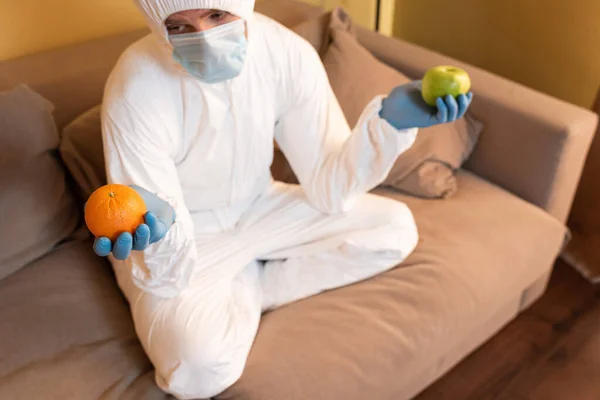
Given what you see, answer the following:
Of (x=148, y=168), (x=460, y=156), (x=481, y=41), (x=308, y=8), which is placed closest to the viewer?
(x=148, y=168)

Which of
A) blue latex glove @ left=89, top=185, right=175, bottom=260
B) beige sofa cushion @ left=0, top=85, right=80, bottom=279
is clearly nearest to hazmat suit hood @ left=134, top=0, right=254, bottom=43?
blue latex glove @ left=89, top=185, right=175, bottom=260

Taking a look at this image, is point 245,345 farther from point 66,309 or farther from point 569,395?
point 569,395

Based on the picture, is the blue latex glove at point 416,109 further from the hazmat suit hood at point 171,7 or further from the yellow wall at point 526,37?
the yellow wall at point 526,37

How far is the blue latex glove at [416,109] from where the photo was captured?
1006 millimetres

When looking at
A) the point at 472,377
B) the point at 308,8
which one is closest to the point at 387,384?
the point at 472,377

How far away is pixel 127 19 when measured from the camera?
174cm

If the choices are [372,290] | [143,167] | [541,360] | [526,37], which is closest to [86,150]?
[143,167]

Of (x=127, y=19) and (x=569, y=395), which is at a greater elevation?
(x=127, y=19)

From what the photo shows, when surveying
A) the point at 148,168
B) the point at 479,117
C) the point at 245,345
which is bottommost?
the point at 245,345

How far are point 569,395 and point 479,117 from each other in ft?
2.47

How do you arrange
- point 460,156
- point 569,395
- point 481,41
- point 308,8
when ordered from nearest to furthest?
point 569,395 → point 460,156 → point 308,8 → point 481,41

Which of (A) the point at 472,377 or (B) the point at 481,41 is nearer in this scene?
(A) the point at 472,377

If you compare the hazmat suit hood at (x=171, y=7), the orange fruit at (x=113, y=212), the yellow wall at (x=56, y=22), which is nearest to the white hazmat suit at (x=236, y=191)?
the hazmat suit hood at (x=171, y=7)

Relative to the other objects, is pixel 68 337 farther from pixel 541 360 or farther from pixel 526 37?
pixel 526 37
